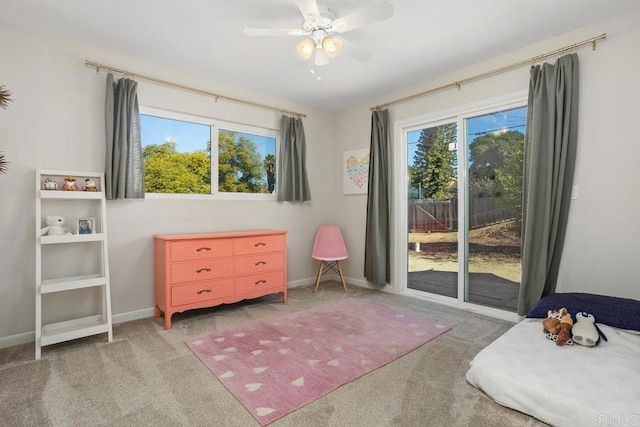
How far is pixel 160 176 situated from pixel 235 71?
1.34 meters

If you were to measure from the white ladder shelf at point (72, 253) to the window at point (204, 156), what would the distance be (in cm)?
A: 56

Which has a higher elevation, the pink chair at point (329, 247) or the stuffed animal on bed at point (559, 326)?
the pink chair at point (329, 247)

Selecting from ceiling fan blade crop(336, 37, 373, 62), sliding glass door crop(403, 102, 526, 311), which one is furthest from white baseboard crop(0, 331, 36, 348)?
sliding glass door crop(403, 102, 526, 311)

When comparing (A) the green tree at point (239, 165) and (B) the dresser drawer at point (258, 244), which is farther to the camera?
(A) the green tree at point (239, 165)

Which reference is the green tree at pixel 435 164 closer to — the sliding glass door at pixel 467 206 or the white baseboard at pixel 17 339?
the sliding glass door at pixel 467 206

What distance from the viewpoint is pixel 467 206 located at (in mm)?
3193

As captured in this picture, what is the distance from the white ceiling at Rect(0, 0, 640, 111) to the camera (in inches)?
84.7

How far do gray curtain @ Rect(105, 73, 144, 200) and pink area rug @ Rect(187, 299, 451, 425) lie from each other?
4.96 ft

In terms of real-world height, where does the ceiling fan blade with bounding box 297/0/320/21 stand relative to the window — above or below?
above

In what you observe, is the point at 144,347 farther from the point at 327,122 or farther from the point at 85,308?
the point at 327,122

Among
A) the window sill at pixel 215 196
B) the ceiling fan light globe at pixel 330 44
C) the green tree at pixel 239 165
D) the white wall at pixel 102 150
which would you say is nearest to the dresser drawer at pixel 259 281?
the white wall at pixel 102 150

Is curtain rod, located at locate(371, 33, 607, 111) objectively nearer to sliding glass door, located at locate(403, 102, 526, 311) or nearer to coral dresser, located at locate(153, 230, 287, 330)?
sliding glass door, located at locate(403, 102, 526, 311)

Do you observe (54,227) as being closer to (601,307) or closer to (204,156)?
(204,156)

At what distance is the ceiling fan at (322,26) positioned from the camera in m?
1.85
